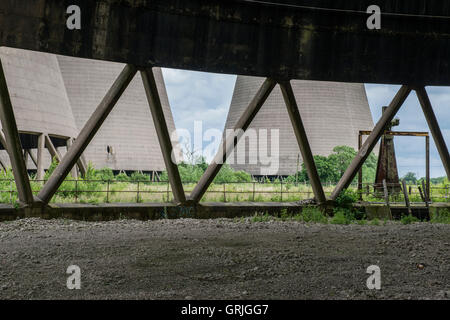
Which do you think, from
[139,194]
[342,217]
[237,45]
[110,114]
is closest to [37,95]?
[110,114]

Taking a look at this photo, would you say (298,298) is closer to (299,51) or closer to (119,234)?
(119,234)

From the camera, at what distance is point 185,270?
4.13m

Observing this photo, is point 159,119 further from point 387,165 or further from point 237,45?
point 387,165

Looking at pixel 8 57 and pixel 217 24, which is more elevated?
pixel 8 57

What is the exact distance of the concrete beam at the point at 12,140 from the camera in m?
6.68

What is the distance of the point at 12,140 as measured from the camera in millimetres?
6758

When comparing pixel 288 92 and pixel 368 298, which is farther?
pixel 288 92

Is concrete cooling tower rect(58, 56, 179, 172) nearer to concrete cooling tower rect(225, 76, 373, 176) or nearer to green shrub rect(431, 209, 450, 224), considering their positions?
concrete cooling tower rect(225, 76, 373, 176)

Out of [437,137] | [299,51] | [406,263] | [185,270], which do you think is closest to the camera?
[185,270]

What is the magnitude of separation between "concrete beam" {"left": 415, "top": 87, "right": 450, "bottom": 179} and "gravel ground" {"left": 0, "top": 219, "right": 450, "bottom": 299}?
2858mm
